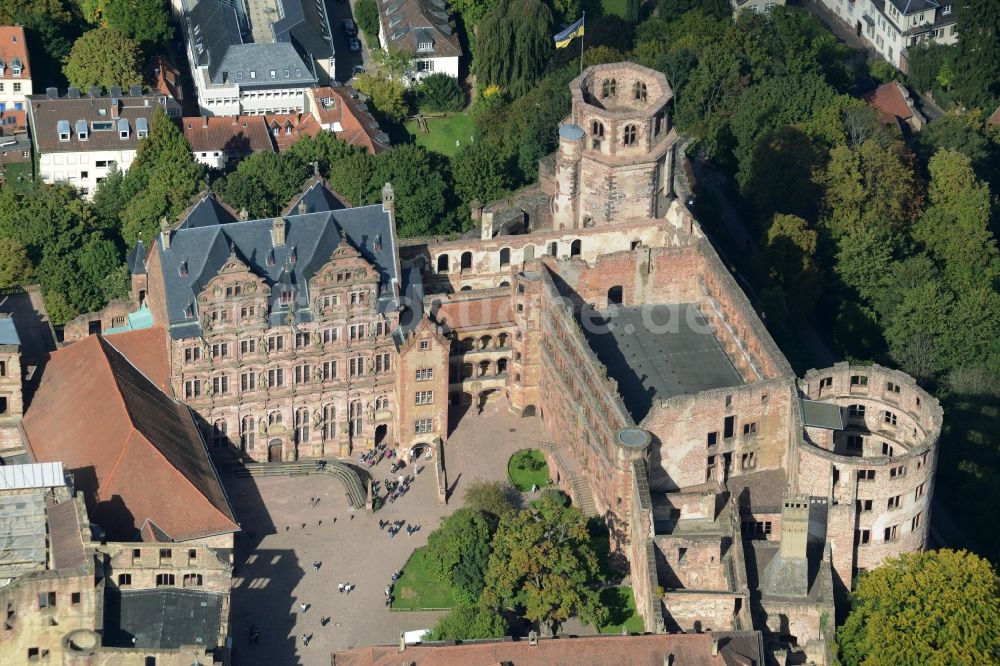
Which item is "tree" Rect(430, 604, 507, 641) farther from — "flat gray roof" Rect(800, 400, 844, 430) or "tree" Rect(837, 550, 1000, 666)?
"flat gray roof" Rect(800, 400, 844, 430)

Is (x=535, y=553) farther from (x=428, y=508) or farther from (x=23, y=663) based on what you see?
(x=23, y=663)

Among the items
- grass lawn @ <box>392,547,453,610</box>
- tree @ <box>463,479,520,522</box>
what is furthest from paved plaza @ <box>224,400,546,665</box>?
tree @ <box>463,479,520,522</box>

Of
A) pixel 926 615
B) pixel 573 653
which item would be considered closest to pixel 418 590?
pixel 573 653

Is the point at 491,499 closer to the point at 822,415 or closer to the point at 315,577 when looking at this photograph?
the point at 315,577

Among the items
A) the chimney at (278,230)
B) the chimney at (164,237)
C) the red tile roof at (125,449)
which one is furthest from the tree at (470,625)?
the chimney at (164,237)

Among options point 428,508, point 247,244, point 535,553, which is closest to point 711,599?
point 535,553

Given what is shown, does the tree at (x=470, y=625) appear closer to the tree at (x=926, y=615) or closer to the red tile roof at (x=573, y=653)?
the red tile roof at (x=573, y=653)

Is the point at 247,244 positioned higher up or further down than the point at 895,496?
higher up
